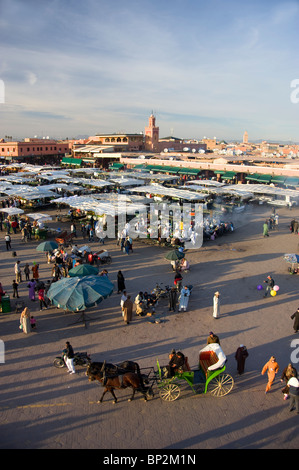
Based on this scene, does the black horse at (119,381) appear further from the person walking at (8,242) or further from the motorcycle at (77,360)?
the person walking at (8,242)

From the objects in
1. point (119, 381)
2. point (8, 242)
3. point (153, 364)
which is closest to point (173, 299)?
point (153, 364)

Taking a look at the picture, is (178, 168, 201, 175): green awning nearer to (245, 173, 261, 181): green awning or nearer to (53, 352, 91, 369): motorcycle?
(245, 173, 261, 181): green awning

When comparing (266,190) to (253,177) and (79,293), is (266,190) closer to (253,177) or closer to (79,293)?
(253,177)

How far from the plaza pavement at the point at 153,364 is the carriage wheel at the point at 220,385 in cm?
11

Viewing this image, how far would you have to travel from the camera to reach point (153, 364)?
6988 mm

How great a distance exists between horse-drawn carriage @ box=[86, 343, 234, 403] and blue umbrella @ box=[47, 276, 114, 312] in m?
2.16

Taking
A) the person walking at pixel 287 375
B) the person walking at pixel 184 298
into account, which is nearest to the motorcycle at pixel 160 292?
the person walking at pixel 184 298

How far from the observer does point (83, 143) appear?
204 ft

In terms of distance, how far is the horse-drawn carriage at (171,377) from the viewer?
5891 mm

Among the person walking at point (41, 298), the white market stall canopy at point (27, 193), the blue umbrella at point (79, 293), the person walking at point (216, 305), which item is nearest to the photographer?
the blue umbrella at point (79, 293)

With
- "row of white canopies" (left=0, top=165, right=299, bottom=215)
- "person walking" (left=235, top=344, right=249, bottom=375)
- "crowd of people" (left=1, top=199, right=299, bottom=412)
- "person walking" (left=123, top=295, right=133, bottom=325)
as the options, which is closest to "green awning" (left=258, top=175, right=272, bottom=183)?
"row of white canopies" (left=0, top=165, right=299, bottom=215)

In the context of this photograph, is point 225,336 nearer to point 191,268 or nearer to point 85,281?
point 85,281

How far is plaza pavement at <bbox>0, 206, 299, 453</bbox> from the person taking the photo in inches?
207

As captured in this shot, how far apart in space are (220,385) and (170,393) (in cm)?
98
